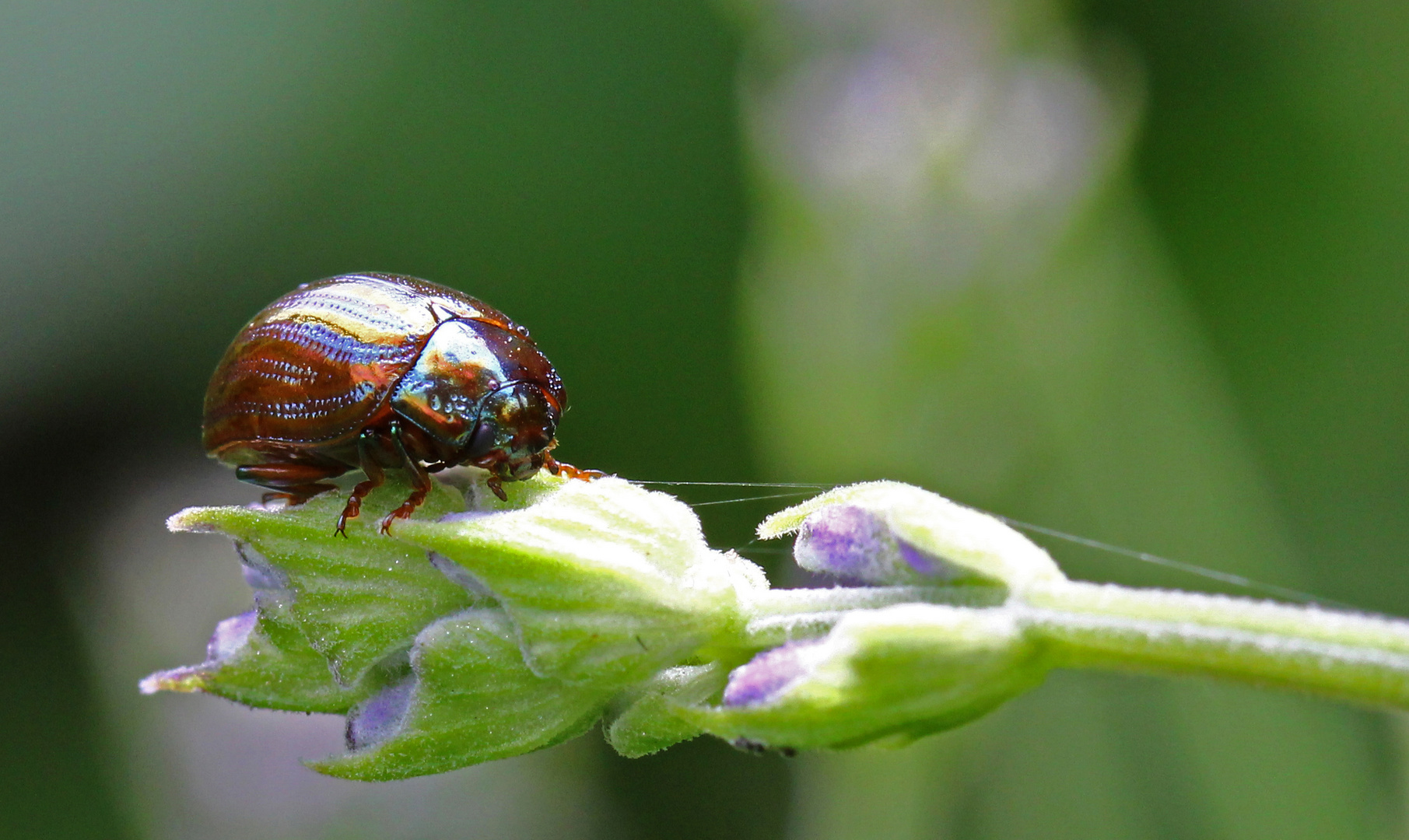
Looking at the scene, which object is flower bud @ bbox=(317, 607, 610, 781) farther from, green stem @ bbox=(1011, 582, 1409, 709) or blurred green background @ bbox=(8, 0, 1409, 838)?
blurred green background @ bbox=(8, 0, 1409, 838)

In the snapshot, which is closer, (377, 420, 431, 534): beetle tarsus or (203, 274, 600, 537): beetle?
(377, 420, 431, 534): beetle tarsus

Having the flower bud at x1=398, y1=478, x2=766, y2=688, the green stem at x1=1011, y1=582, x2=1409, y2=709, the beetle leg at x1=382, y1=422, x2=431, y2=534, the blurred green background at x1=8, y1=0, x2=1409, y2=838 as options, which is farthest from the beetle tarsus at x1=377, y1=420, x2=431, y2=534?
the blurred green background at x1=8, y1=0, x2=1409, y2=838

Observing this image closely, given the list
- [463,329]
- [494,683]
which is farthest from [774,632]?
[463,329]

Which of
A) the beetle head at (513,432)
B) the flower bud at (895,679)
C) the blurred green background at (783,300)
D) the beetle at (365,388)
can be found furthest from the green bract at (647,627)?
the blurred green background at (783,300)

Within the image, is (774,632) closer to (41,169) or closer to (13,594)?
(13,594)

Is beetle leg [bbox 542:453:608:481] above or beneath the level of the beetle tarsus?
beneath

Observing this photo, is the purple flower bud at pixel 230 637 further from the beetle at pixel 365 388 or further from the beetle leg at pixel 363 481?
the beetle at pixel 365 388
